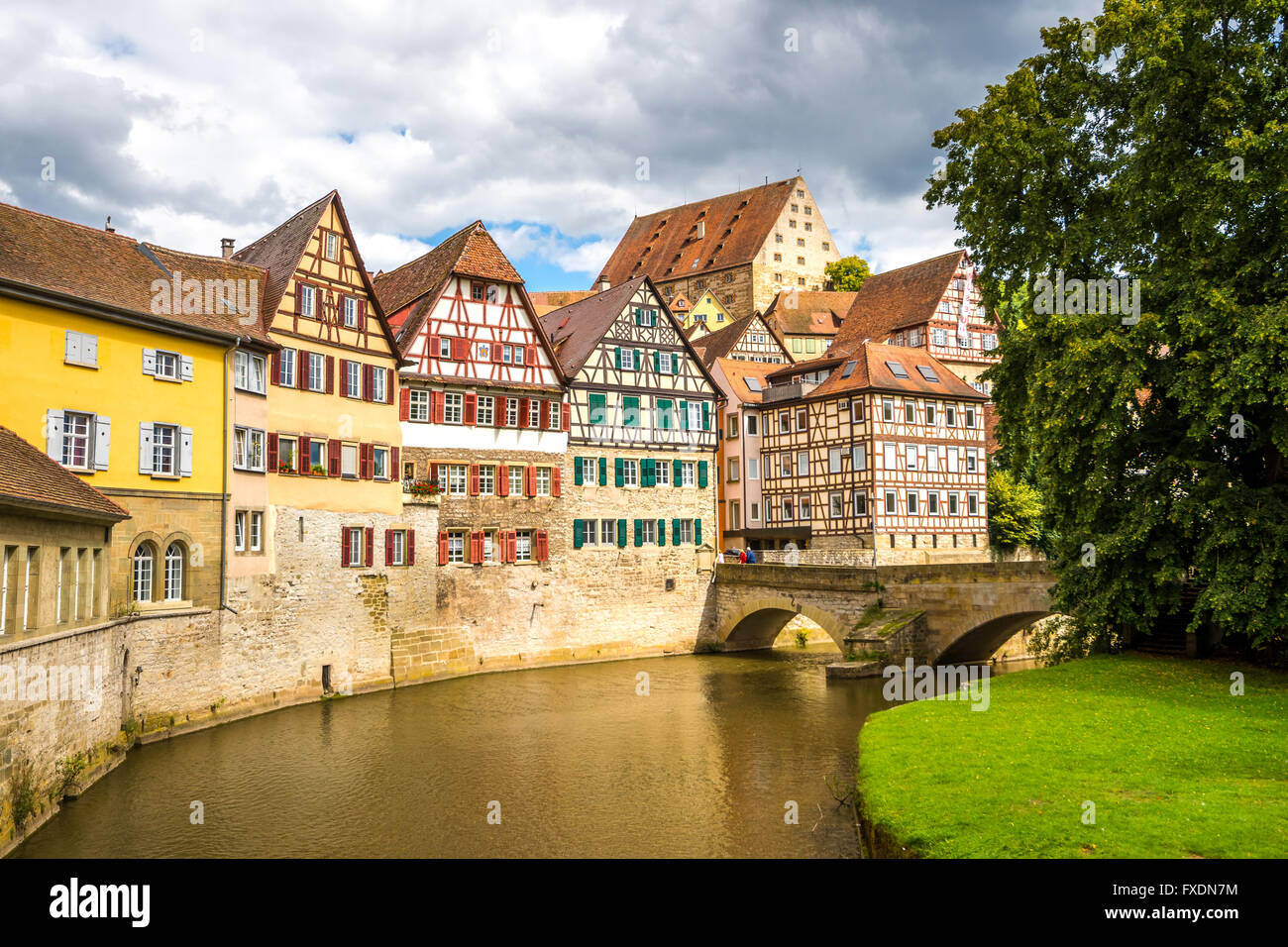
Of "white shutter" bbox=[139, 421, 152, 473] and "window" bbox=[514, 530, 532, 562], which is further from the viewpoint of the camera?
"window" bbox=[514, 530, 532, 562]

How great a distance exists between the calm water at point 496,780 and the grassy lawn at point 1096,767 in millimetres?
1941

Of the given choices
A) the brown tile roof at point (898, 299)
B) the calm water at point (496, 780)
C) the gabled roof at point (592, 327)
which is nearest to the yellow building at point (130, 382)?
the calm water at point (496, 780)

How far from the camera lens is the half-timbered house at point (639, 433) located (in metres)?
33.8

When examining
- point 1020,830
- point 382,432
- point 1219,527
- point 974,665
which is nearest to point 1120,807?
point 1020,830

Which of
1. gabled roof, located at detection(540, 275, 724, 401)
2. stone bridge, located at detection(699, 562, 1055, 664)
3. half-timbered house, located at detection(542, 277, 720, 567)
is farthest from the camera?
gabled roof, located at detection(540, 275, 724, 401)

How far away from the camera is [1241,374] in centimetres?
1357

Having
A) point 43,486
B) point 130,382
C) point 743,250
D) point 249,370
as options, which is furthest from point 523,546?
point 743,250

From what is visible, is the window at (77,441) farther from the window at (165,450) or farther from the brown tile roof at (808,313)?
the brown tile roof at (808,313)

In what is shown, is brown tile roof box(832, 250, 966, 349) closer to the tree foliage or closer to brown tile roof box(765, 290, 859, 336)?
brown tile roof box(765, 290, 859, 336)

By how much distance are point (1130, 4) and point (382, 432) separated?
806 inches

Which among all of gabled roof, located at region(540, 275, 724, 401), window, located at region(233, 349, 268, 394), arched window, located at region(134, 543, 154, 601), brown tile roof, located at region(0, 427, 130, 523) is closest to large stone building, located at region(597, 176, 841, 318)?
gabled roof, located at region(540, 275, 724, 401)

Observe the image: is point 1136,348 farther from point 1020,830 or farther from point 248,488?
point 248,488

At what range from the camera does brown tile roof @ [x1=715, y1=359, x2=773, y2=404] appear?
137 ft

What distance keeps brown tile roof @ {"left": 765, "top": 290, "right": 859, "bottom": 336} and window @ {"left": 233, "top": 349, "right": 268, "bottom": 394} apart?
119 feet
